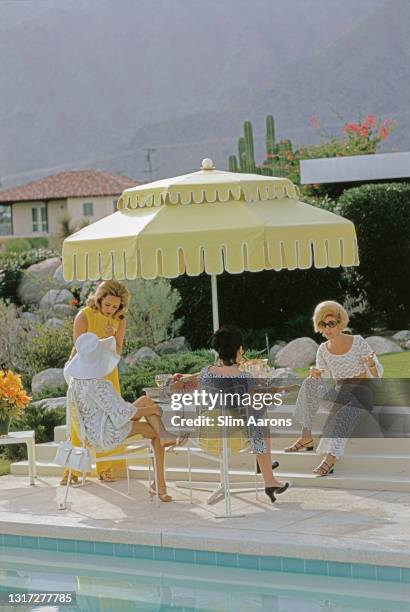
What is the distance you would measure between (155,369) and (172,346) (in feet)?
10.7

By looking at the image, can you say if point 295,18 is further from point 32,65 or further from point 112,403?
point 112,403

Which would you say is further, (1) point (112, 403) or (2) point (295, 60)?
(2) point (295, 60)

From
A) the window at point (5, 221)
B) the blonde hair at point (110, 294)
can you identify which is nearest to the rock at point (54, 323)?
the blonde hair at point (110, 294)

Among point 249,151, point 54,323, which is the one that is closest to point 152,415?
point 54,323

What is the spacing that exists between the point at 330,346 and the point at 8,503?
2.82 meters

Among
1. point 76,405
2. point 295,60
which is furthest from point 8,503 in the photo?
point 295,60

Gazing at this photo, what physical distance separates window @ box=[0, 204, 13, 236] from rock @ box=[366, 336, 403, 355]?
6816cm

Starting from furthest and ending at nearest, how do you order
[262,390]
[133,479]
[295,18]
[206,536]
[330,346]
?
1. [295,18]
2. [133,479]
3. [330,346]
4. [262,390]
5. [206,536]

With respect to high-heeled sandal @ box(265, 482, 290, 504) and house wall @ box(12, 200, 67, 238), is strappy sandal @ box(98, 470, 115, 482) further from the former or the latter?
house wall @ box(12, 200, 67, 238)

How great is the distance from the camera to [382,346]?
43.0ft

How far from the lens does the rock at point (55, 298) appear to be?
19031 mm

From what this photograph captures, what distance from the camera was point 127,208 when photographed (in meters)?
8.03

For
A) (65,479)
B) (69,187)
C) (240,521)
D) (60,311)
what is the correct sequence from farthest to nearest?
1. (69,187)
2. (60,311)
3. (65,479)
4. (240,521)

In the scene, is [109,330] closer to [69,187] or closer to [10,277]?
[10,277]
